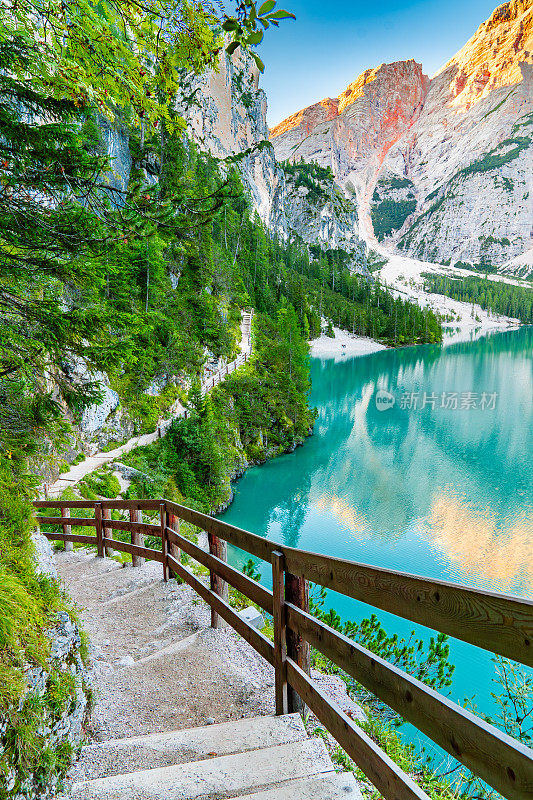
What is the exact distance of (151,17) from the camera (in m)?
2.63

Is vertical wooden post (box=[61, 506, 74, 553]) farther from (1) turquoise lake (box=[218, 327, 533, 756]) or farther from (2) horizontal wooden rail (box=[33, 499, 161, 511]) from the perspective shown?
(1) turquoise lake (box=[218, 327, 533, 756])

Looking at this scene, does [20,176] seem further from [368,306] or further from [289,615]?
[368,306]

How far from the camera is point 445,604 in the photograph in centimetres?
140

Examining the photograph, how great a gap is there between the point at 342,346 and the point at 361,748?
10365cm

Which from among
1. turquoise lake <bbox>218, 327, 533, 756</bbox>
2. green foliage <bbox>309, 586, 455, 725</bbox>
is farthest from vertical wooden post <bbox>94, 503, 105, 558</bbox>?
turquoise lake <bbox>218, 327, 533, 756</bbox>

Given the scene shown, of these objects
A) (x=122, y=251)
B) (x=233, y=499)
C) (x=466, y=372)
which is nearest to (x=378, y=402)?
(x=466, y=372)

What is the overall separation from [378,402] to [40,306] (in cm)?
4853

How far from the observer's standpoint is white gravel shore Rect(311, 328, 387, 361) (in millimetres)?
96125

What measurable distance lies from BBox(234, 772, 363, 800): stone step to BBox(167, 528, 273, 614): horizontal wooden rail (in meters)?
0.86

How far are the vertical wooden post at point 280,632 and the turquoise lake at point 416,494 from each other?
32.8ft

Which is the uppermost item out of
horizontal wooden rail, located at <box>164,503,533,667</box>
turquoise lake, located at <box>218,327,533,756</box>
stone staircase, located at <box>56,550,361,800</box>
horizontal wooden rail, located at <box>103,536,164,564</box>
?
horizontal wooden rail, located at <box>164,503,533,667</box>

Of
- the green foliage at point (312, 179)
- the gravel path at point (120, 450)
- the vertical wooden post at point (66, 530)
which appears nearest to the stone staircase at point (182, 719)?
the vertical wooden post at point (66, 530)

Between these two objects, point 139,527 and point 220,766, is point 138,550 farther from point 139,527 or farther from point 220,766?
point 220,766

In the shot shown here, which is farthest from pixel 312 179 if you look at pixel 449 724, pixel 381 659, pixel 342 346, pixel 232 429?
pixel 449 724
